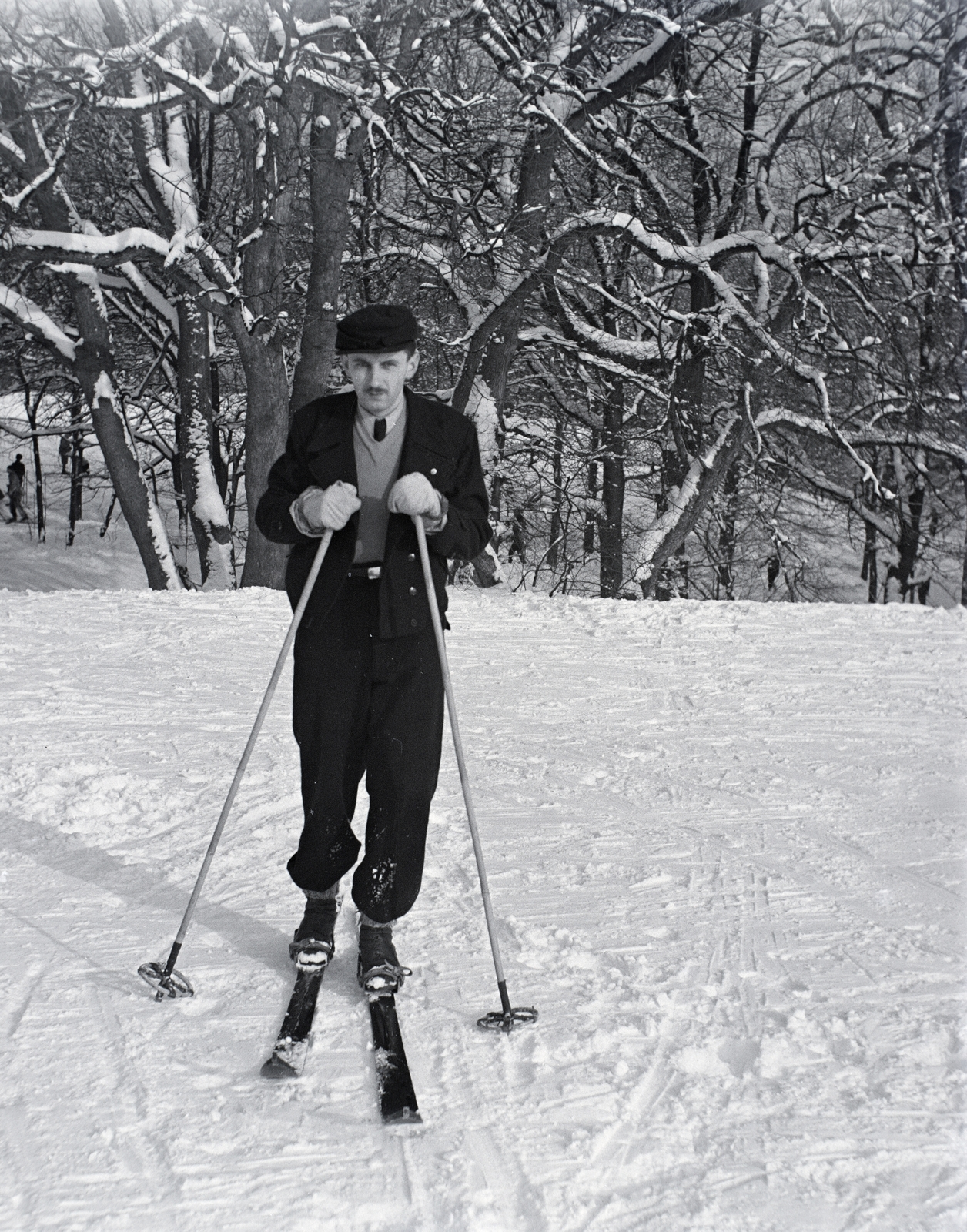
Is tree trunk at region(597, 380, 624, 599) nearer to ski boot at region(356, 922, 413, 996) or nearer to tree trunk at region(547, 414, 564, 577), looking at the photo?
tree trunk at region(547, 414, 564, 577)

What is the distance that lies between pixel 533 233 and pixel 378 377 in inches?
393

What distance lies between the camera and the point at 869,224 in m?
12.9

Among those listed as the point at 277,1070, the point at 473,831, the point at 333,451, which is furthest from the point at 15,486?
the point at 277,1070

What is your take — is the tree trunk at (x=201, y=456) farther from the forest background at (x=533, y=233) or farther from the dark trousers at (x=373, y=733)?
the dark trousers at (x=373, y=733)

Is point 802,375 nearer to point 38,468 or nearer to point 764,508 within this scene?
point 764,508

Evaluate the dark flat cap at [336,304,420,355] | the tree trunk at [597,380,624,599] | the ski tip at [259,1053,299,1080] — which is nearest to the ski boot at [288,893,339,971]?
the ski tip at [259,1053,299,1080]

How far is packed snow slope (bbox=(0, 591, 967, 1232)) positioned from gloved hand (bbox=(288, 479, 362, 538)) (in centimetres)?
134

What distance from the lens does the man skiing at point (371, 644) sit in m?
3.24

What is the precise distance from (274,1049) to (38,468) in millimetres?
23082

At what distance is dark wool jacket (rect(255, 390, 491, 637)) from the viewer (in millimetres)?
3275

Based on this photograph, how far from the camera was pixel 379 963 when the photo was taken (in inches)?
126

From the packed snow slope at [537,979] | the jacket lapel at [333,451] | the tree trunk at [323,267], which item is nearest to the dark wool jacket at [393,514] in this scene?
the jacket lapel at [333,451]

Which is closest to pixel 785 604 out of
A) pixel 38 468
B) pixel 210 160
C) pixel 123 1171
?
pixel 123 1171

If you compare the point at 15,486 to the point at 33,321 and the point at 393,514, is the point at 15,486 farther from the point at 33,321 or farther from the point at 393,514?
the point at 393,514
